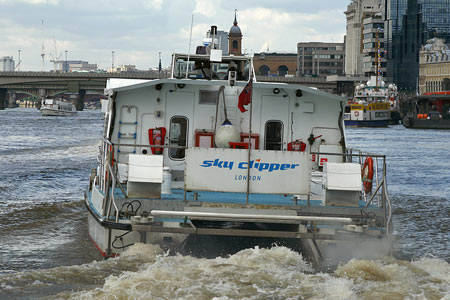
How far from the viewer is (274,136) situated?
58.7ft

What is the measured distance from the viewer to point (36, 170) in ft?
121

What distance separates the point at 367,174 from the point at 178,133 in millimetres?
4399

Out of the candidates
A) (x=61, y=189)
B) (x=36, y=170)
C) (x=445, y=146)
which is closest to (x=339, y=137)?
(x=61, y=189)

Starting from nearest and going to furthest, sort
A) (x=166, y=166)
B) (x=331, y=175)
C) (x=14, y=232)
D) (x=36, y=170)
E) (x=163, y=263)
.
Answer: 1. (x=163, y=263)
2. (x=331, y=175)
3. (x=166, y=166)
4. (x=14, y=232)
5. (x=36, y=170)

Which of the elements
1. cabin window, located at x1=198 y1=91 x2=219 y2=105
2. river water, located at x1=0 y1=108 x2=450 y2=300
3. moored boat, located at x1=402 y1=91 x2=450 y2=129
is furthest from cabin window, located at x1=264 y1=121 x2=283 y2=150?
moored boat, located at x1=402 y1=91 x2=450 y2=129

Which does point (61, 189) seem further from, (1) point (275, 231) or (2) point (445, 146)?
(2) point (445, 146)

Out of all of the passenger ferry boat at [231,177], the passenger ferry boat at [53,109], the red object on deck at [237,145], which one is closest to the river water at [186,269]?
the passenger ferry boat at [231,177]

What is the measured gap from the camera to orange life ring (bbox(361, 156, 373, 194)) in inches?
680

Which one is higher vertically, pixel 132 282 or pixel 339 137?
pixel 339 137

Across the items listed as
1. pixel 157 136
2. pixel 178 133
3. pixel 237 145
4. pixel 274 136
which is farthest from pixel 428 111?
pixel 237 145

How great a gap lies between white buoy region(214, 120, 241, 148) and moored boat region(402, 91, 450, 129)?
99.0 m

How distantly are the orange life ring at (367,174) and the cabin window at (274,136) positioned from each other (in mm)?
1967

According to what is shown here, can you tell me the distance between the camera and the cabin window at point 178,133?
58.3 feet

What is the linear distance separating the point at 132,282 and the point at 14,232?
848 cm
